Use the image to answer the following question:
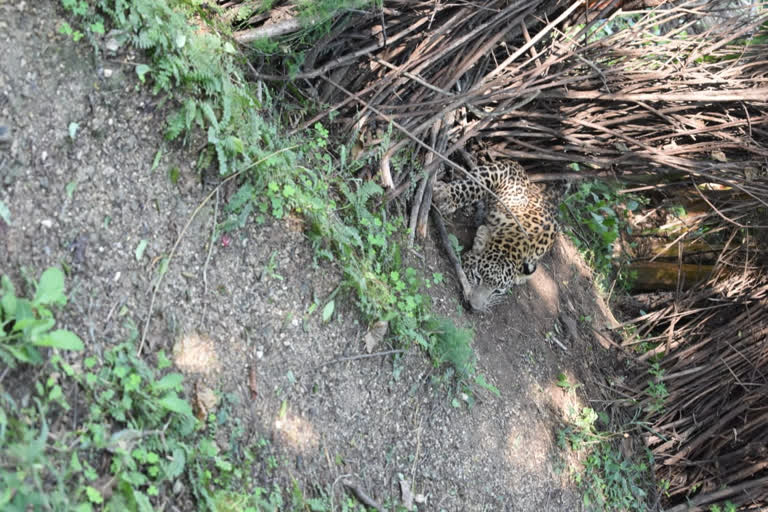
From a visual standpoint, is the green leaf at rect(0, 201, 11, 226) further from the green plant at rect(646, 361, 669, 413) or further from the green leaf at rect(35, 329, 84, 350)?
the green plant at rect(646, 361, 669, 413)

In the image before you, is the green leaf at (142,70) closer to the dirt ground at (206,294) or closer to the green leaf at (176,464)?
the dirt ground at (206,294)

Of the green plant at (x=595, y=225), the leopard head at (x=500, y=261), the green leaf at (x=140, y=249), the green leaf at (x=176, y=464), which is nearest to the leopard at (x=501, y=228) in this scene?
the leopard head at (x=500, y=261)

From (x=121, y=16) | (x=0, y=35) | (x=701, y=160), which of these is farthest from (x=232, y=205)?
(x=701, y=160)

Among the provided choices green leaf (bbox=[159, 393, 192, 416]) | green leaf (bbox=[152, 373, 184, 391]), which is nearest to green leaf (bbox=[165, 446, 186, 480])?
green leaf (bbox=[159, 393, 192, 416])

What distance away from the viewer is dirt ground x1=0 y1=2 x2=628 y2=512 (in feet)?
11.1

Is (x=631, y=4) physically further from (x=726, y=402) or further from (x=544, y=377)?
(x=726, y=402)

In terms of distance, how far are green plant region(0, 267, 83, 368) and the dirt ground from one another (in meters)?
0.19

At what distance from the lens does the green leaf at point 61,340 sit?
114 inches

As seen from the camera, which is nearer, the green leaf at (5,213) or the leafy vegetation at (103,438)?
the leafy vegetation at (103,438)

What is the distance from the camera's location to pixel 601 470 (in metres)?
6.02

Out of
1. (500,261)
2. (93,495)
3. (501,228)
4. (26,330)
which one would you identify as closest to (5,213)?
(26,330)

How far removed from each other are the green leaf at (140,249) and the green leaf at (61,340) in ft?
2.27

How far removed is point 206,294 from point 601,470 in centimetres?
374

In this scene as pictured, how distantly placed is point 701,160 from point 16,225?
463 centimetres
